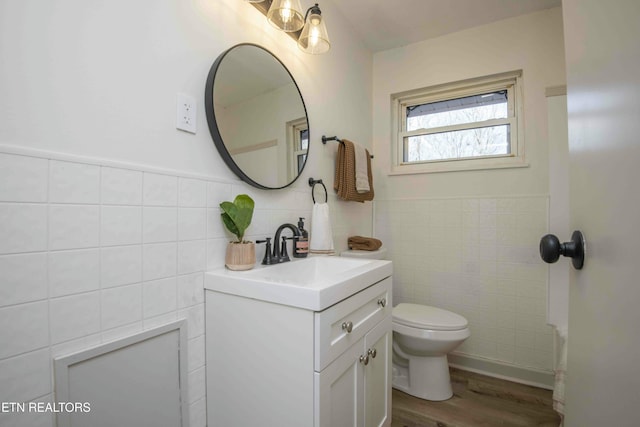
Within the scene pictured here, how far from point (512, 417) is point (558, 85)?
6.50ft

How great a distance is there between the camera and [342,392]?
2.94ft

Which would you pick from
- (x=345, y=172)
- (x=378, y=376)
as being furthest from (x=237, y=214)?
(x=345, y=172)

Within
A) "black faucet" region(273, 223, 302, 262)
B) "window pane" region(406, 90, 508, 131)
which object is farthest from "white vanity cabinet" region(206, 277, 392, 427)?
"window pane" region(406, 90, 508, 131)

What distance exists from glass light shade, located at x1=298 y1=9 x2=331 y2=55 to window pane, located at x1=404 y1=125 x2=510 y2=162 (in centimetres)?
119

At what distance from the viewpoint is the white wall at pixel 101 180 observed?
2.04 ft

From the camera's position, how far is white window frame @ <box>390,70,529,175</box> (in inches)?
77.4

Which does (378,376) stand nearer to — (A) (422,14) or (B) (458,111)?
(B) (458,111)

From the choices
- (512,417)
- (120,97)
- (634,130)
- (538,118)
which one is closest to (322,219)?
(120,97)

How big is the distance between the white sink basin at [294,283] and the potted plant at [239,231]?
34mm

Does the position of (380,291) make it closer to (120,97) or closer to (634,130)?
(634,130)

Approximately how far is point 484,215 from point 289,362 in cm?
176

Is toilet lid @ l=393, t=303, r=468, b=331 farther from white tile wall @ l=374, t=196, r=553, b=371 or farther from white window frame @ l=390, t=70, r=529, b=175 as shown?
white window frame @ l=390, t=70, r=529, b=175

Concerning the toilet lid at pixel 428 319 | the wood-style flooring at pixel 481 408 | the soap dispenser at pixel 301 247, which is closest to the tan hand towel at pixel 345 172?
the soap dispenser at pixel 301 247

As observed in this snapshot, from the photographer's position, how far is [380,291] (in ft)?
3.79
